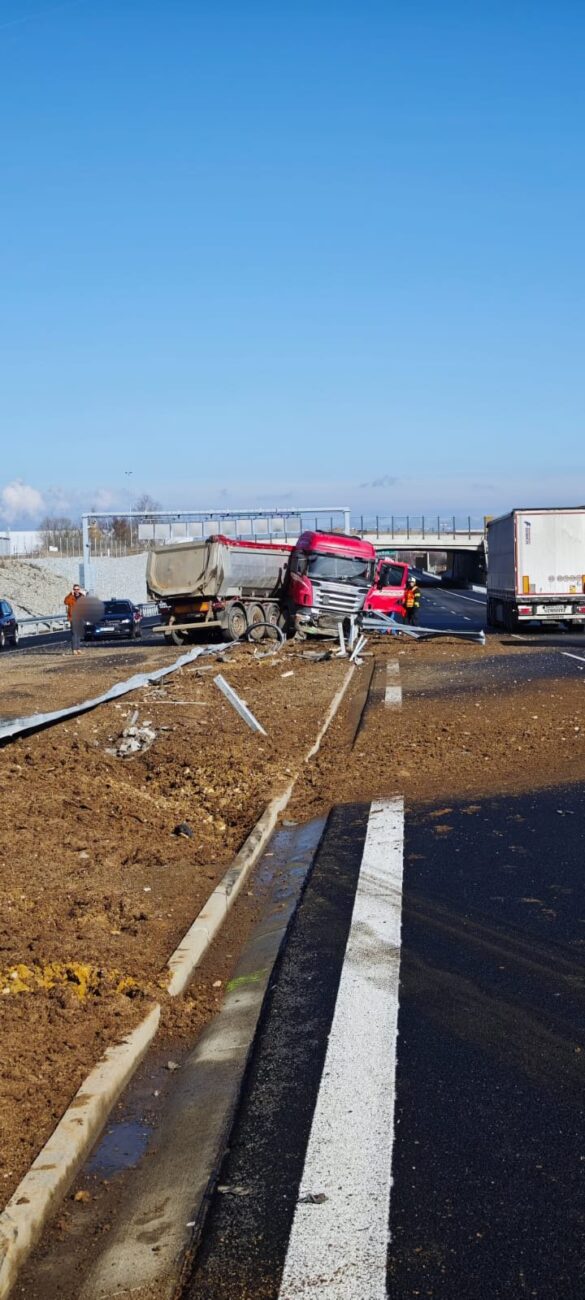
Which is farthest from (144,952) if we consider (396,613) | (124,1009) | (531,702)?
(396,613)

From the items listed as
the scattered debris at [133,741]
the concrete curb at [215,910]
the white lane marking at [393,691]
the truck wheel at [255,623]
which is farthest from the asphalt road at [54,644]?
the concrete curb at [215,910]

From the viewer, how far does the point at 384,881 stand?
28.5ft

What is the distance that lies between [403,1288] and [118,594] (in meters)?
88.4

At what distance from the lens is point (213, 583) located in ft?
124

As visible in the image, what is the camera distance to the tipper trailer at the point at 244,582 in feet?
125

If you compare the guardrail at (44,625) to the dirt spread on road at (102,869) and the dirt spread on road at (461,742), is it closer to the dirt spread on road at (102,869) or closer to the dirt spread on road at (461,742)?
the dirt spread on road at (461,742)

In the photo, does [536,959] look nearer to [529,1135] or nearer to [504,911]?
[504,911]

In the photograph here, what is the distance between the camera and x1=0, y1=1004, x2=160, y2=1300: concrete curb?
3.96 meters

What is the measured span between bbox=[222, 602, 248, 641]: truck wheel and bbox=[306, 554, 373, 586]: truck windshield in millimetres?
2338

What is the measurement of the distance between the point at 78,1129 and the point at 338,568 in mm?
34048

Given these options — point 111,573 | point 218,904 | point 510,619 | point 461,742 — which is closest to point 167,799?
point 218,904

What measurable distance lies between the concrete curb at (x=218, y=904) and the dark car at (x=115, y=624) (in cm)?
3621

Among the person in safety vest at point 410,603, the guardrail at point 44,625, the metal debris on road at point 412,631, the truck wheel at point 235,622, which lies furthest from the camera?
the guardrail at point 44,625

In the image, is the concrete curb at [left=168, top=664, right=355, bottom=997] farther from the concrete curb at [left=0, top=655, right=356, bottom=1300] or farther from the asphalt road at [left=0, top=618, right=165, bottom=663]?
the asphalt road at [left=0, top=618, right=165, bottom=663]
